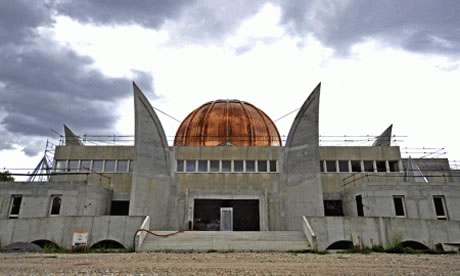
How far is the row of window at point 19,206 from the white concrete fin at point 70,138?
31.1 ft

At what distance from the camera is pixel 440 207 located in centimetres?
2142

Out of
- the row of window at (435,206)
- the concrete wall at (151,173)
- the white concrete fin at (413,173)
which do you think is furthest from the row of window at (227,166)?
the white concrete fin at (413,173)

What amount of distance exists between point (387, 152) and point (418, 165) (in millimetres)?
4310

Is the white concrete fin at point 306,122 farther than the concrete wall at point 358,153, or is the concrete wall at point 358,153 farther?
the concrete wall at point 358,153

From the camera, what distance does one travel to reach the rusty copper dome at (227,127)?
31.2 meters

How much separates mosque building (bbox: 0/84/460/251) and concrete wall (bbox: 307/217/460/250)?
2.1 inches

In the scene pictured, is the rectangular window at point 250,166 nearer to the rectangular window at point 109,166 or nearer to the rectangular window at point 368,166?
the rectangular window at point 368,166

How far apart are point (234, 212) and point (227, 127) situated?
9306 millimetres

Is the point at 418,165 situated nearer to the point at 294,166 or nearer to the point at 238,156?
the point at 294,166

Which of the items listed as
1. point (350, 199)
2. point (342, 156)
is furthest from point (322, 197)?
point (342, 156)

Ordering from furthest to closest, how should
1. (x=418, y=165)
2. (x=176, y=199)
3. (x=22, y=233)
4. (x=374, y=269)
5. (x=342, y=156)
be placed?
1. (x=418, y=165)
2. (x=342, y=156)
3. (x=176, y=199)
4. (x=22, y=233)
5. (x=374, y=269)

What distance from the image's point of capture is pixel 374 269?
9500 millimetres

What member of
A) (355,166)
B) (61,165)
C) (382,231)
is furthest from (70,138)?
(382,231)

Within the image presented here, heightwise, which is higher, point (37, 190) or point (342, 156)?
point (342, 156)
